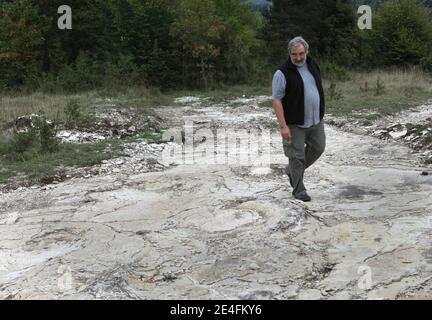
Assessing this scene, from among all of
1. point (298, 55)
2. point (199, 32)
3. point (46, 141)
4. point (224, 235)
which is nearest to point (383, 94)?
point (199, 32)

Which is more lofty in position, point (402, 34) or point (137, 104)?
point (402, 34)

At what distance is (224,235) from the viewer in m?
4.67

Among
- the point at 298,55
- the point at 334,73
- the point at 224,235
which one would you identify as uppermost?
the point at 298,55

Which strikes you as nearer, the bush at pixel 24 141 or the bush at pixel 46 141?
the bush at pixel 46 141

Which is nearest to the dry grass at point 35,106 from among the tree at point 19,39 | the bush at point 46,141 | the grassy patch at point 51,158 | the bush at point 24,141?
the bush at point 24,141

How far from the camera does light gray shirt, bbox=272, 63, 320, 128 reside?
5.00 metres

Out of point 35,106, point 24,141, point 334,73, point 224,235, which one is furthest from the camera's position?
point 334,73

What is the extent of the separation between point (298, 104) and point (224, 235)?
A: 4.87 feet

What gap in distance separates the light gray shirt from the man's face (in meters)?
0.09

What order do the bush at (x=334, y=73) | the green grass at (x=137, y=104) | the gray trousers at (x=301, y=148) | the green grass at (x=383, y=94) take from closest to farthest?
the gray trousers at (x=301, y=148), the green grass at (x=137, y=104), the green grass at (x=383, y=94), the bush at (x=334, y=73)

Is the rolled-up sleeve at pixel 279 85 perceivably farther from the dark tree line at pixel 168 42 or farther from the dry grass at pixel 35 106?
the dark tree line at pixel 168 42

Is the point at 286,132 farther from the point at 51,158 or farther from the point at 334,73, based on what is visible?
the point at 334,73

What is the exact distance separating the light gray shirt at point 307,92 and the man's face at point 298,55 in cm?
9

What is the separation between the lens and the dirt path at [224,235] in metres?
3.72
